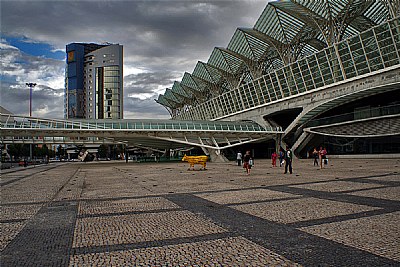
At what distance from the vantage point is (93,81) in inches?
5187

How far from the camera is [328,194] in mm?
10328

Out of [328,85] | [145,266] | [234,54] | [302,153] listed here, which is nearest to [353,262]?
[145,266]

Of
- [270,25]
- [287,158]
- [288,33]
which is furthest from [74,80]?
[287,158]

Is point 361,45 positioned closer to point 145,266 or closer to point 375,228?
point 375,228

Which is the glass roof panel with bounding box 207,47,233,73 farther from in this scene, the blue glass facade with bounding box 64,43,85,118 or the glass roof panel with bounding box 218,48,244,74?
the blue glass facade with bounding box 64,43,85,118

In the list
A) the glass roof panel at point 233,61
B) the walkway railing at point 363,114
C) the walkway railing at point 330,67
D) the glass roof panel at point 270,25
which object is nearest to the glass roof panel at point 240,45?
the glass roof panel at point 233,61

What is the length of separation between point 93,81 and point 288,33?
319ft

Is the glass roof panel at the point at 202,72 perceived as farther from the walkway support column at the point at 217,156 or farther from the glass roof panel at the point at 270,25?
the walkway support column at the point at 217,156

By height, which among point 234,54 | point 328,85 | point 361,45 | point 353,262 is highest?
point 234,54

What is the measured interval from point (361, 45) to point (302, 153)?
706 inches

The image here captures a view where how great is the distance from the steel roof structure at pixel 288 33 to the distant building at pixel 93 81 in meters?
54.0

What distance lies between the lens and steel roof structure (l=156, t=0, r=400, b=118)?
42031 millimetres

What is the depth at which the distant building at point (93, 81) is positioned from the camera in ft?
408

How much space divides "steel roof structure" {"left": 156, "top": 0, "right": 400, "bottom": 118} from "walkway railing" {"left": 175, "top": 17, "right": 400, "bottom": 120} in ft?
8.26
